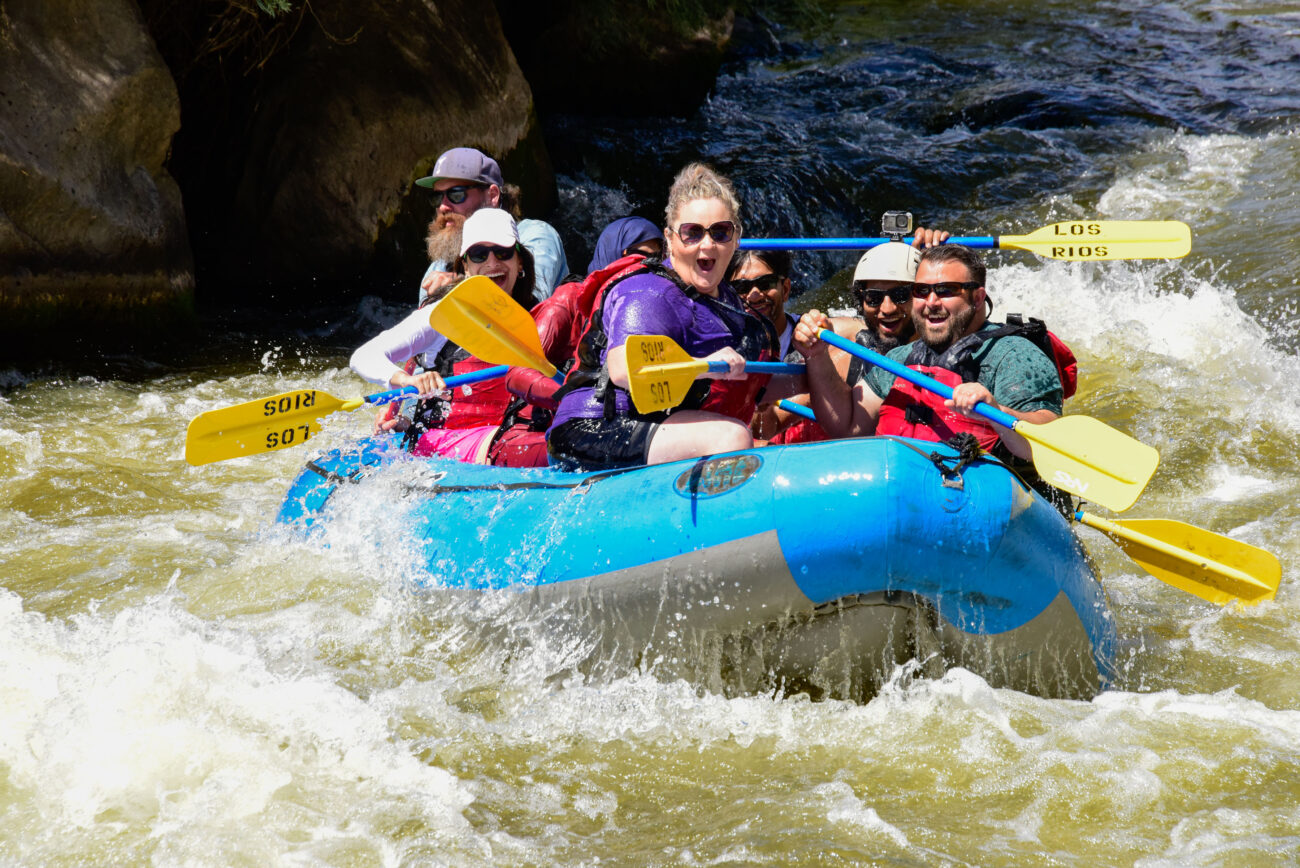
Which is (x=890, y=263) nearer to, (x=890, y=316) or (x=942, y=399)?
(x=890, y=316)

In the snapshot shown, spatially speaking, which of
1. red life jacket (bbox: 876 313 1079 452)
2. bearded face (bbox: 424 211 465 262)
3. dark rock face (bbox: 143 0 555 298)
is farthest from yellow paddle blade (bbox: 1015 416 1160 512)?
dark rock face (bbox: 143 0 555 298)

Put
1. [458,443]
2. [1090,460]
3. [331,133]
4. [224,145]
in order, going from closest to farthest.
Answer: [1090,460]
[458,443]
[331,133]
[224,145]

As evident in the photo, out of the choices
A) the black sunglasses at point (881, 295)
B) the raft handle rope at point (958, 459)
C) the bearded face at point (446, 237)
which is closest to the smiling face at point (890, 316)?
the black sunglasses at point (881, 295)

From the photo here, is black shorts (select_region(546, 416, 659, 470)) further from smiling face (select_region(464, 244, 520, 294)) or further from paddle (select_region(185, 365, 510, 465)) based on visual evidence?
smiling face (select_region(464, 244, 520, 294))

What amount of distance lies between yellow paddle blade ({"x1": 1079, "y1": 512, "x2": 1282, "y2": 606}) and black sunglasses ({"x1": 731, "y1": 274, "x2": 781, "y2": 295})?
1259mm

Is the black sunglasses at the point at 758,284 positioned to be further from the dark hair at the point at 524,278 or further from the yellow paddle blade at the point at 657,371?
the yellow paddle blade at the point at 657,371

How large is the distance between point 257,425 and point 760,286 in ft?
5.71

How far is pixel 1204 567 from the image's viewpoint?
133 inches

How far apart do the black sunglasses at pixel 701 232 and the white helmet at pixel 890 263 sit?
0.90 meters

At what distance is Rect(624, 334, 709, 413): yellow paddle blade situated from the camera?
2.96 m

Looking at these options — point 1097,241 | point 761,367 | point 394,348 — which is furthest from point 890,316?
point 394,348

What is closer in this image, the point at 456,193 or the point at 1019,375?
the point at 1019,375

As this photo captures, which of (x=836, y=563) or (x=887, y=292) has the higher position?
(x=887, y=292)

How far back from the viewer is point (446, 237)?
182 inches
